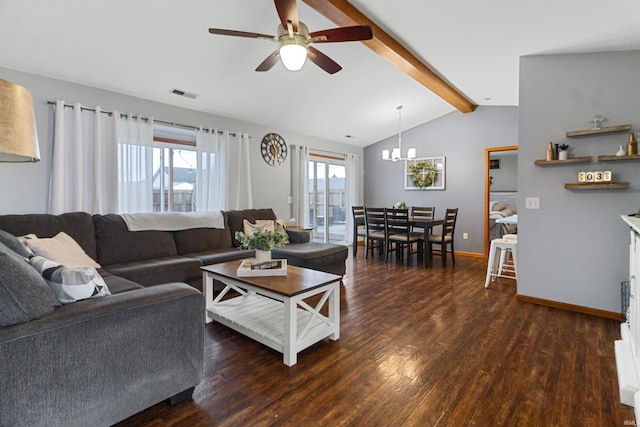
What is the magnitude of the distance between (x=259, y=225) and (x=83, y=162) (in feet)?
6.74

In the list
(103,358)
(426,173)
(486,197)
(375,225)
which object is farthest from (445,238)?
(103,358)

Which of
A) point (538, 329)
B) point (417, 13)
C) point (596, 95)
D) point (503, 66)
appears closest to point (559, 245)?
point (538, 329)

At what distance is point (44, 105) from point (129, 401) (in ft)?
10.2

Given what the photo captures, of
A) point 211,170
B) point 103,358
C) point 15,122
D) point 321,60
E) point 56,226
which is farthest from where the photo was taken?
point 211,170

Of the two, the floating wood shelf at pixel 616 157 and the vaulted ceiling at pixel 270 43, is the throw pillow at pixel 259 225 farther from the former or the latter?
the floating wood shelf at pixel 616 157

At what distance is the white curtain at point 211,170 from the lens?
4.33 m

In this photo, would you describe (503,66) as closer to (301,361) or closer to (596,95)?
(596,95)

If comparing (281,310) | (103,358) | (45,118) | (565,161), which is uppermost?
Result: (45,118)

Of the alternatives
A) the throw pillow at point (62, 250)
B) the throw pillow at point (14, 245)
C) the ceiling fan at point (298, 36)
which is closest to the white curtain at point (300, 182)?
the throw pillow at point (62, 250)

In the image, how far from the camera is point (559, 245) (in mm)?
3141

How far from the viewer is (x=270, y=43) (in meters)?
3.17

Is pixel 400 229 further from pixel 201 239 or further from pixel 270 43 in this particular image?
pixel 270 43

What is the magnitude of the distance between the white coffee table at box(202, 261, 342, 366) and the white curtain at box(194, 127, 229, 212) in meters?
1.84

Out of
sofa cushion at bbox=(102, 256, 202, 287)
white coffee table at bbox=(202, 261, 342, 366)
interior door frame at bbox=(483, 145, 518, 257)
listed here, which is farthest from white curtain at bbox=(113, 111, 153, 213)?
interior door frame at bbox=(483, 145, 518, 257)
